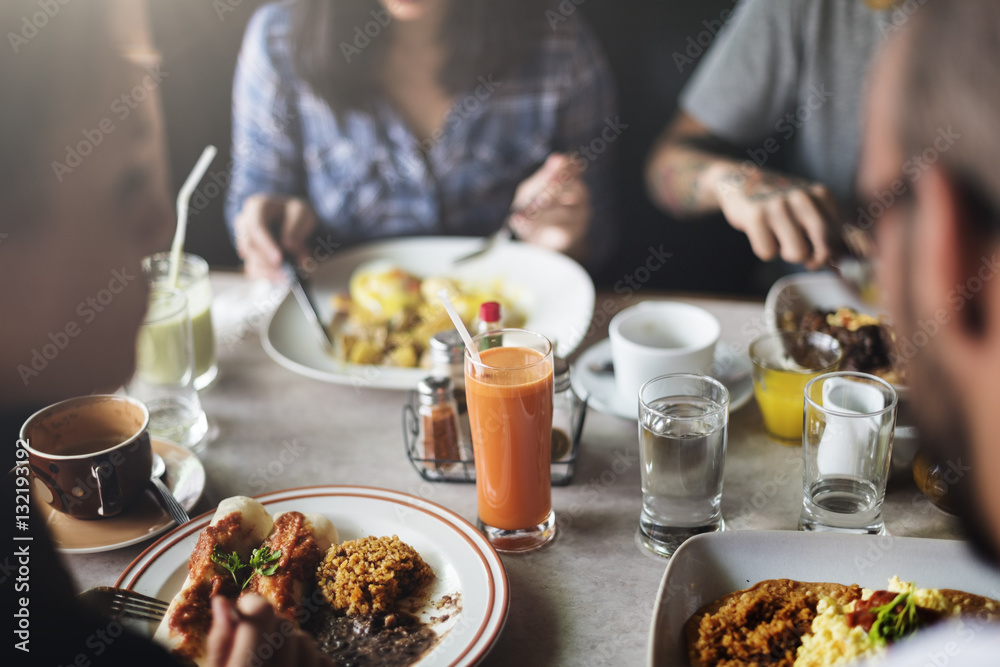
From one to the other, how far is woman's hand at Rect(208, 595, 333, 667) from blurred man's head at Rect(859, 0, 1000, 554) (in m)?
0.79

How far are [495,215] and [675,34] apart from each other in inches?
25.4

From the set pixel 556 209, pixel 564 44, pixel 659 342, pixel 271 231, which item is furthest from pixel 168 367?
pixel 564 44

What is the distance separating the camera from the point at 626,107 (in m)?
1.86

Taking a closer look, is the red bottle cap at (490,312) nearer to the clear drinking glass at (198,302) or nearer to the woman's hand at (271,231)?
the clear drinking glass at (198,302)

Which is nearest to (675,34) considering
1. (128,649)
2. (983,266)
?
(983,266)

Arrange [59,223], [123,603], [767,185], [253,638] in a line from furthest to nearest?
[767,185]
[59,223]
[123,603]
[253,638]

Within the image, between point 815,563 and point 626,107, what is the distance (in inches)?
49.7

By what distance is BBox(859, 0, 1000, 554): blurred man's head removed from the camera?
107 centimetres

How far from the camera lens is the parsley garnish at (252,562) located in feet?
3.02

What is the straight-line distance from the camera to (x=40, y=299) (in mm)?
1443

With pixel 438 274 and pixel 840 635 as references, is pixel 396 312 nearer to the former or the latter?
pixel 438 274

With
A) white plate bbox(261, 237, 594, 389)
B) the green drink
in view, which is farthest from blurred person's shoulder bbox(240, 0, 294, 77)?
the green drink

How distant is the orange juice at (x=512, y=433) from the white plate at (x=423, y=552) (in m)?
0.06

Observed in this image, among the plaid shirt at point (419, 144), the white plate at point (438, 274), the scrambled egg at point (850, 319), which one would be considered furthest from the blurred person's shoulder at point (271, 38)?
the scrambled egg at point (850, 319)
